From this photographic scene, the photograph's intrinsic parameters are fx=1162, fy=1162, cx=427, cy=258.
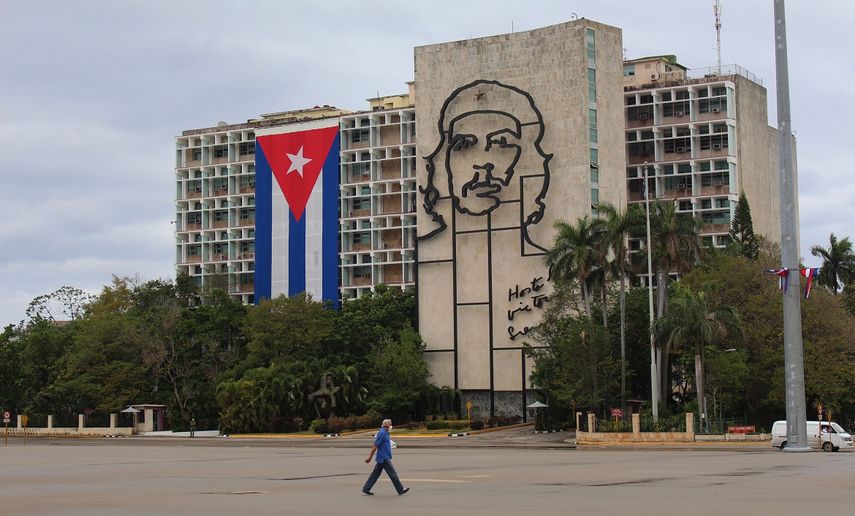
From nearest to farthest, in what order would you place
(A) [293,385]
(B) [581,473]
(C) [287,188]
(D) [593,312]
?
(B) [581,473] → (D) [593,312] → (A) [293,385] → (C) [287,188]

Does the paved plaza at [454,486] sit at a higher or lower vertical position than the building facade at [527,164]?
lower

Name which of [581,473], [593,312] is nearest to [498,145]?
[593,312]

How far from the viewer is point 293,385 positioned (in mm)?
90250

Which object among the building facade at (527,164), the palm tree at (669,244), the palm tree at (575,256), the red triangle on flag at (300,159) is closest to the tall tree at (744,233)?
the building facade at (527,164)

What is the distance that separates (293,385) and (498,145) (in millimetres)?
26903

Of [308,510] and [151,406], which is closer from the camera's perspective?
[308,510]

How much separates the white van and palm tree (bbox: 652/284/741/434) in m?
12.0

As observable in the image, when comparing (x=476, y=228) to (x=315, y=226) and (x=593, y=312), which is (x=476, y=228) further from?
(x=315, y=226)

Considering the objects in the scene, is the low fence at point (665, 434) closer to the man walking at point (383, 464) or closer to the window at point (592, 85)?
the window at point (592, 85)

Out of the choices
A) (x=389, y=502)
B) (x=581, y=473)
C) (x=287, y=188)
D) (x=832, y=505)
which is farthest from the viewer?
(x=287, y=188)

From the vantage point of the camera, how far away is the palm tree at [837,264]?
4254 inches

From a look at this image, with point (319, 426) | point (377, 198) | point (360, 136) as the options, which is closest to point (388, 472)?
point (319, 426)
